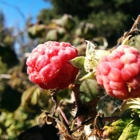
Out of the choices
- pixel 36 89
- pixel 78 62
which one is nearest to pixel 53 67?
pixel 78 62

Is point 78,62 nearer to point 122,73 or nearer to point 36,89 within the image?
point 122,73

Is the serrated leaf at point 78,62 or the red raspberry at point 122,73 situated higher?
the serrated leaf at point 78,62

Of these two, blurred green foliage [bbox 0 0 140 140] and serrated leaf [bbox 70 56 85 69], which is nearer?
serrated leaf [bbox 70 56 85 69]

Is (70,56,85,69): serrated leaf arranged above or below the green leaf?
above

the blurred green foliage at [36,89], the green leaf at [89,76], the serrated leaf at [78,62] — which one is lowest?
the blurred green foliage at [36,89]

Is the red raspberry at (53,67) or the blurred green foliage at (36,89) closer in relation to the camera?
the red raspberry at (53,67)

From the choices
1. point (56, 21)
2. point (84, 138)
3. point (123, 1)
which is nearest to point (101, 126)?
point (84, 138)
